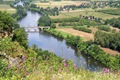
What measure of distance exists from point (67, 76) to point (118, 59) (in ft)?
80.2

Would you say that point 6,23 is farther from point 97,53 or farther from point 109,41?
point 109,41

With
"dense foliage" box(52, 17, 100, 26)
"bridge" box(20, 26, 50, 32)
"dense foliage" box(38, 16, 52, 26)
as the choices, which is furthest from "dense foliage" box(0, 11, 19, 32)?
"dense foliage" box(52, 17, 100, 26)

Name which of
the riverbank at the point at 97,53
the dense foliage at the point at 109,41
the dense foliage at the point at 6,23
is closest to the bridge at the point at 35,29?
the riverbank at the point at 97,53

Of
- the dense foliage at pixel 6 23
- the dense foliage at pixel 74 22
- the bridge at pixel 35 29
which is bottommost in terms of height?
the dense foliage at pixel 74 22

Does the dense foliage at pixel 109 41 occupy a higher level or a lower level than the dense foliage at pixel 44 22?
higher

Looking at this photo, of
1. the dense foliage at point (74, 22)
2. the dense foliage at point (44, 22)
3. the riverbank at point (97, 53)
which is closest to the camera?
the riverbank at point (97, 53)

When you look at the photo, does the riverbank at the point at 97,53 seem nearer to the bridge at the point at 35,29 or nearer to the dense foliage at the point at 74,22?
the bridge at the point at 35,29

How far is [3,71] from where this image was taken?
3.93m

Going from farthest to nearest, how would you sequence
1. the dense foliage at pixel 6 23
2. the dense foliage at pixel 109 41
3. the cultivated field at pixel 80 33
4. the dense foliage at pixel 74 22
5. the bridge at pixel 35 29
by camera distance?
the dense foliage at pixel 74 22 < the bridge at pixel 35 29 < the cultivated field at pixel 80 33 < the dense foliage at pixel 109 41 < the dense foliage at pixel 6 23

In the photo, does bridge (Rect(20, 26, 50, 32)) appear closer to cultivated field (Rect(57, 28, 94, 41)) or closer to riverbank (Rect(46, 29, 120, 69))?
cultivated field (Rect(57, 28, 94, 41))

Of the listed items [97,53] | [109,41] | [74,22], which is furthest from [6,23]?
[74,22]

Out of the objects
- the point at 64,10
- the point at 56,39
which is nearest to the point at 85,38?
the point at 56,39

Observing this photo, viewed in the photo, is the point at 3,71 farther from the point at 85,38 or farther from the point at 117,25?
the point at 117,25

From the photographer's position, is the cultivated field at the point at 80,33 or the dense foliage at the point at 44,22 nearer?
the cultivated field at the point at 80,33
